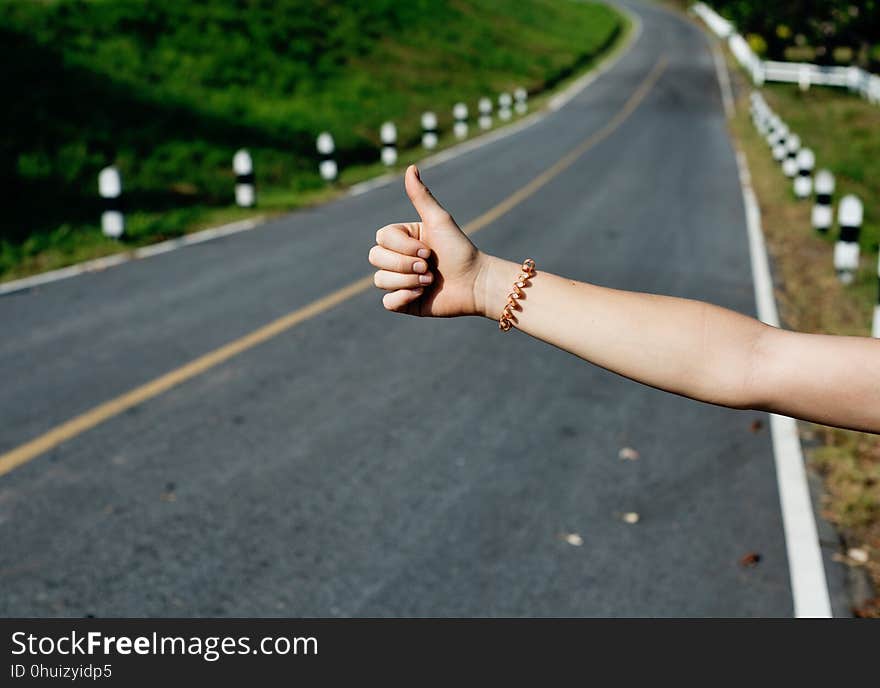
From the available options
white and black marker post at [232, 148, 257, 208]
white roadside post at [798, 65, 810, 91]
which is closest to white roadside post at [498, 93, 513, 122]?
white and black marker post at [232, 148, 257, 208]

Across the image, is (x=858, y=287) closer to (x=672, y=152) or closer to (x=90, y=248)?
(x=90, y=248)

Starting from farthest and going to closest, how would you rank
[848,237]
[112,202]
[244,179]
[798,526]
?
[244,179] < [112,202] < [848,237] < [798,526]

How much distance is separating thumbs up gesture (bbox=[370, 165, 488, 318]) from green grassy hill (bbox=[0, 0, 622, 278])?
33.4 feet

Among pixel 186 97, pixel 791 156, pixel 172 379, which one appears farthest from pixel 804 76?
pixel 172 379

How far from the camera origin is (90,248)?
12641mm

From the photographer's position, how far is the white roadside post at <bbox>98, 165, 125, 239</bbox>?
1273 centimetres

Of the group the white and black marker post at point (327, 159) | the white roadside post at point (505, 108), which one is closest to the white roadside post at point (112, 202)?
the white and black marker post at point (327, 159)

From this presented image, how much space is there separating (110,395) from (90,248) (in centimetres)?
615

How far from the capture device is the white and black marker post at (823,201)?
44.6 ft

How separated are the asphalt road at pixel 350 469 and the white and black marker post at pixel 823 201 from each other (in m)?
3.08

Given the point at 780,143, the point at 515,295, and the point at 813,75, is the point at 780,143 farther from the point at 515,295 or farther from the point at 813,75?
the point at 813,75

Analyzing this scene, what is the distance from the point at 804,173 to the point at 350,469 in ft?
43.8

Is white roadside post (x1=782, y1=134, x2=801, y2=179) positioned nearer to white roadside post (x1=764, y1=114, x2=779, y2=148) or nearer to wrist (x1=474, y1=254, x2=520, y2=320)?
white roadside post (x1=764, y1=114, x2=779, y2=148)

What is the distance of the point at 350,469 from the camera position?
591 cm
